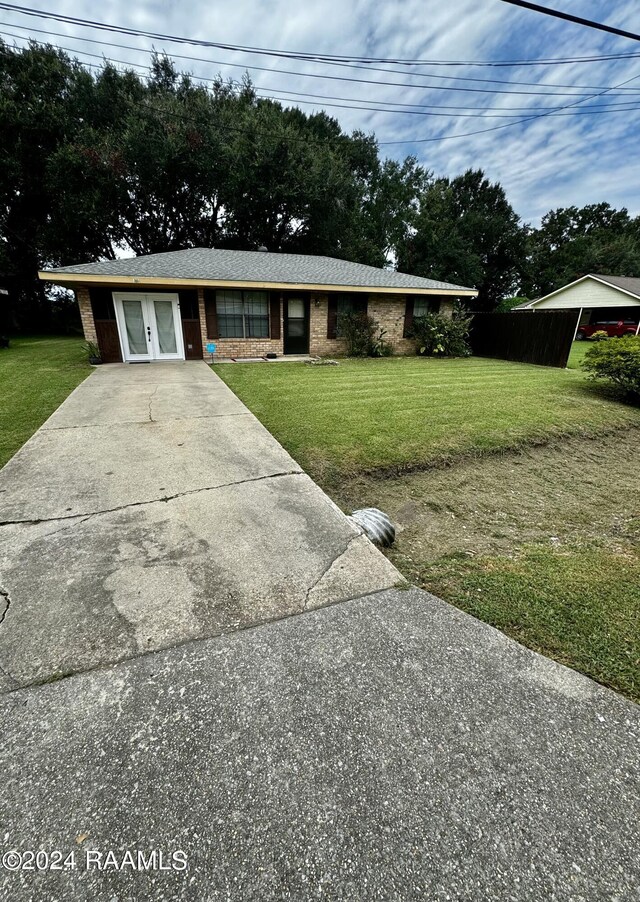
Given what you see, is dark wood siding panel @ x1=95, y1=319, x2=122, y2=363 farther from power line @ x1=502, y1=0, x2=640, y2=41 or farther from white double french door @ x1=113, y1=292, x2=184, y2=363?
power line @ x1=502, y1=0, x2=640, y2=41

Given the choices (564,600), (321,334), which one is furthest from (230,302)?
(564,600)

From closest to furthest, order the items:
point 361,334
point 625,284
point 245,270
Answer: point 245,270
point 361,334
point 625,284

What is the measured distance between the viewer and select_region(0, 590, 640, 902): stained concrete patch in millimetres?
1066

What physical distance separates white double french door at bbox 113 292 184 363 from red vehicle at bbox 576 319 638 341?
22.0 metres

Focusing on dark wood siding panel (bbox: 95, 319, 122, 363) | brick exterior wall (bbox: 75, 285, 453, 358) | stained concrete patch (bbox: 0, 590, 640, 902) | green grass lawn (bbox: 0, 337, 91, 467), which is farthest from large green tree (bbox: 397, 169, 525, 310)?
stained concrete patch (bbox: 0, 590, 640, 902)

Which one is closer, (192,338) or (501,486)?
(501,486)

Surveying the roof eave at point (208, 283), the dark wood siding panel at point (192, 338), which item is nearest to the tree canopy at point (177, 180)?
the roof eave at point (208, 283)

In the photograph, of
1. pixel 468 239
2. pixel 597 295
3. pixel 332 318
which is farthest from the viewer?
pixel 468 239

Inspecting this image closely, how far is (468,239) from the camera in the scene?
29766 millimetres

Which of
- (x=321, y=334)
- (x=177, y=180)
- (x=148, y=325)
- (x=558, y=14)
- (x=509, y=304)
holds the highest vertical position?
(x=177, y=180)

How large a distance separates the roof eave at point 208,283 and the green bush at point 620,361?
6.43 m

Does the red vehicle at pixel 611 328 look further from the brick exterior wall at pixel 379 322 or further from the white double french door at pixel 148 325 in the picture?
the white double french door at pixel 148 325

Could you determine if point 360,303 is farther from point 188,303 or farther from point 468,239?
point 468,239

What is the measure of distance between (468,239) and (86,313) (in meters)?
29.5
